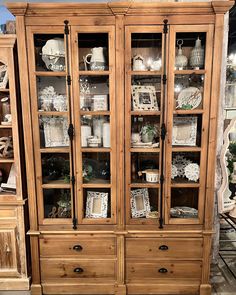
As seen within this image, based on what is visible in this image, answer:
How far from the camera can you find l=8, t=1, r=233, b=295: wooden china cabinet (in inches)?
68.9

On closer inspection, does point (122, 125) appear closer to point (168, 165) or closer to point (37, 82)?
point (168, 165)

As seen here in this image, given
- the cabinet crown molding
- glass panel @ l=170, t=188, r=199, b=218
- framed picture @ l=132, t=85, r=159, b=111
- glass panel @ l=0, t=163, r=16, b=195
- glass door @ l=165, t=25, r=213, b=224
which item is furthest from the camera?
glass panel @ l=0, t=163, r=16, b=195

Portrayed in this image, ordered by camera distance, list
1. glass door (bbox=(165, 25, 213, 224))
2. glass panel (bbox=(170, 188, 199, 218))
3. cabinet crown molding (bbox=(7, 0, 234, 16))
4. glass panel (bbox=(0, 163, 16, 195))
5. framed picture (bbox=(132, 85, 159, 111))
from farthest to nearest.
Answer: glass panel (bbox=(0, 163, 16, 195)), glass panel (bbox=(170, 188, 199, 218)), framed picture (bbox=(132, 85, 159, 111)), glass door (bbox=(165, 25, 213, 224)), cabinet crown molding (bbox=(7, 0, 234, 16))

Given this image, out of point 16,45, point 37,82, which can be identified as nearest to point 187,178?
point 37,82

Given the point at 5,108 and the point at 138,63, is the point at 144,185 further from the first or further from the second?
the point at 5,108

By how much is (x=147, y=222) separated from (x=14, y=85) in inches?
62.0

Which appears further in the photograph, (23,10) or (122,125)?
(122,125)

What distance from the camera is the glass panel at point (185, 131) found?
1.92m

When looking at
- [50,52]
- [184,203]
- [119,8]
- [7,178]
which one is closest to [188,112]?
[184,203]

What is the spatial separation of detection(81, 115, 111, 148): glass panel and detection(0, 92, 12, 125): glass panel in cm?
68

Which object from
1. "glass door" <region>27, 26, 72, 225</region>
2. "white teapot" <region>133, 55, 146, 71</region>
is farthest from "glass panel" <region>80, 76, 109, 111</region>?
"white teapot" <region>133, 55, 146, 71</region>

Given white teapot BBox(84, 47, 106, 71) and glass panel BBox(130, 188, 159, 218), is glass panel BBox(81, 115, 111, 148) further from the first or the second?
glass panel BBox(130, 188, 159, 218)

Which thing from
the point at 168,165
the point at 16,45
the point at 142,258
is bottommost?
the point at 142,258

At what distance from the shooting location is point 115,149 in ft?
6.19
